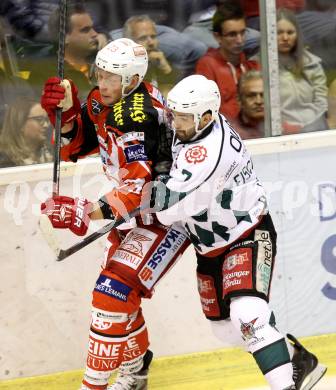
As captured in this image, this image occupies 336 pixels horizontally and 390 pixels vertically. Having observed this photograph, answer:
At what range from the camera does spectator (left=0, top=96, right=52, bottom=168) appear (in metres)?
5.03

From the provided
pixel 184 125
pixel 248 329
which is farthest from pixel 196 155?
pixel 248 329

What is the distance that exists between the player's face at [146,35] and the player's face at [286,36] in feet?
1.91

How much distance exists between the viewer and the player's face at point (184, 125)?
4250 mm

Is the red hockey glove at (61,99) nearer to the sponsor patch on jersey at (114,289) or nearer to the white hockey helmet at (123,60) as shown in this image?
the white hockey helmet at (123,60)

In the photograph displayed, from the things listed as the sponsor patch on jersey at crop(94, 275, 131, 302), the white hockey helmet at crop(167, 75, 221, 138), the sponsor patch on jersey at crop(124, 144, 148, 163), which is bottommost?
the sponsor patch on jersey at crop(94, 275, 131, 302)

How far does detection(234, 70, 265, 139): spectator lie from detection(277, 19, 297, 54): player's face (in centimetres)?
17

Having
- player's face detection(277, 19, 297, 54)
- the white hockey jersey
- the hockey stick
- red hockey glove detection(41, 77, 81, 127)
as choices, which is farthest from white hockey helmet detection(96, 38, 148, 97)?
player's face detection(277, 19, 297, 54)

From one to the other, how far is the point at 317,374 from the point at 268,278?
0.51m

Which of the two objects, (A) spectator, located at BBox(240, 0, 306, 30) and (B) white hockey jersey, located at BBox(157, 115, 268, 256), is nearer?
(B) white hockey jersey, located at BBox(157, 115, 268, 256)

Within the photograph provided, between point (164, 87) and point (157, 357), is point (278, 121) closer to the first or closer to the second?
point (164, 87)

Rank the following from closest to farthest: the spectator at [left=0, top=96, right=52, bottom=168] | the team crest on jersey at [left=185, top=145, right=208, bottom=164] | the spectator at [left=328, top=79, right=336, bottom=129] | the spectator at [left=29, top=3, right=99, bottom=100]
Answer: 1. the team crest on jersey at [left=185, top=145, right=208, bottom=164]
2. the spectator at [left=0, top=96, right=52, bottom=168]
3. the spectator at [left=29, top=3, right=99, bottom=100]
4. the spectator at [left=328, top=79, right=336, bottom=129]

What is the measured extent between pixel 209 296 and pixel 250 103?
1.14 m

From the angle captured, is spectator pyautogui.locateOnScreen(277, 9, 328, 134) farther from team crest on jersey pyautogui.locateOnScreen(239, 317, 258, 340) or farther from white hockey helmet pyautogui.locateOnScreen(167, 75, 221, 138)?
team crest on jersey pyautogui.locateOnScreen(239, 317, 258, 340)

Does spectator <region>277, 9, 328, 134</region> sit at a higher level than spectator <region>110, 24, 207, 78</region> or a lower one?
lower
